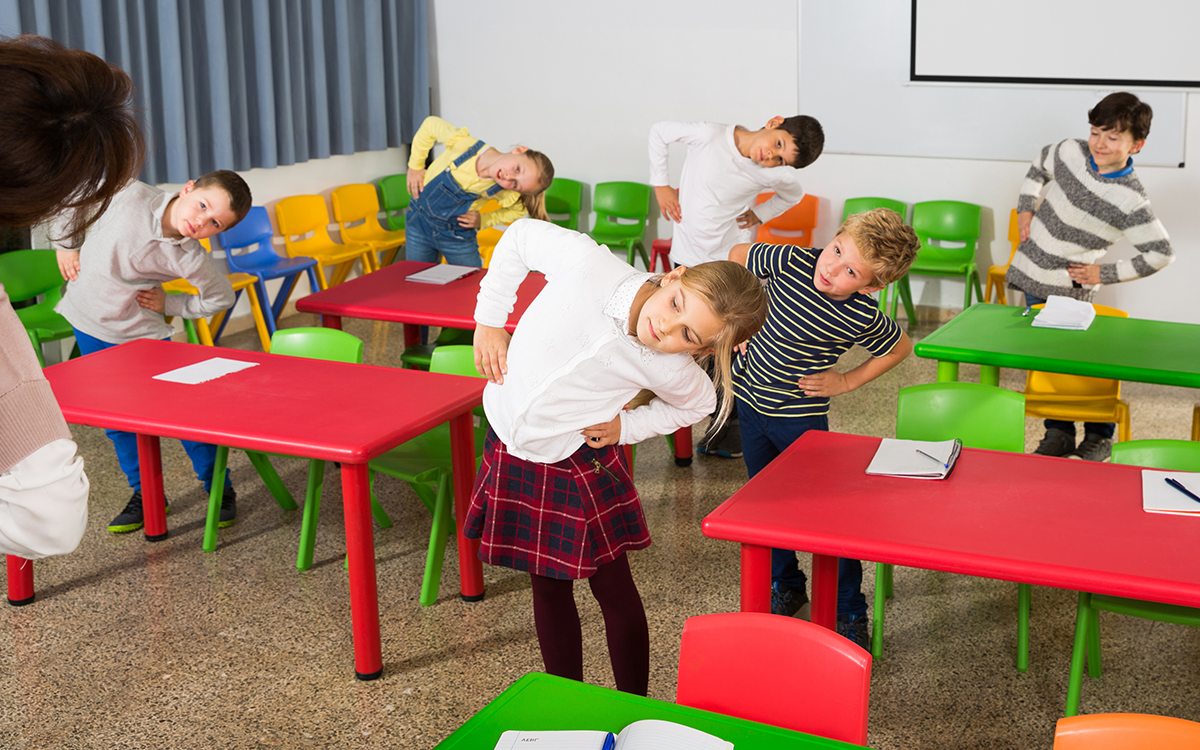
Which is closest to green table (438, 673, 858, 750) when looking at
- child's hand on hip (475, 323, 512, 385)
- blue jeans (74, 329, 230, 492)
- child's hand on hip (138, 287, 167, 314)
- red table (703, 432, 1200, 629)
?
red table (703, 432, 1200, 629)

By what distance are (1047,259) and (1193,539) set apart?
104 inches

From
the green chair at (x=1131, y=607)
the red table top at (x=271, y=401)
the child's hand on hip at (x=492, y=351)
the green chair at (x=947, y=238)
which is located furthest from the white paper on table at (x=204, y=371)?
the green chair at (x=947, y=238)

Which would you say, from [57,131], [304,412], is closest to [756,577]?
[304,412]

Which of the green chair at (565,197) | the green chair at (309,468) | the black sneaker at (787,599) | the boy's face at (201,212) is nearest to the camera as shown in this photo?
the black sneaker at (787,599)

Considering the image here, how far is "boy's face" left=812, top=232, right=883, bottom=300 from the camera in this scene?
8.89 ft

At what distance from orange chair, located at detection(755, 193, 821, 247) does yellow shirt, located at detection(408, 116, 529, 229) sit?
2374 millimetres

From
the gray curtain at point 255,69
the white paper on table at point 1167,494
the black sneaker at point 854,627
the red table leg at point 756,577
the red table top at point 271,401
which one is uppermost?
the gray curtain at point 255,69

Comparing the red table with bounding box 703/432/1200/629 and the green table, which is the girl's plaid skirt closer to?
the red table with bounding box 703/432/1200/629

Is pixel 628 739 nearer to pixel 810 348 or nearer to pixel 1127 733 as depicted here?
pixel 1127 733

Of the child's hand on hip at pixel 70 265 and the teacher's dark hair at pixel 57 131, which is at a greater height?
the teacher's dark hair at pixel 57 131

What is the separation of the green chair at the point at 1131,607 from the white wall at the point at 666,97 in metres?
3.81

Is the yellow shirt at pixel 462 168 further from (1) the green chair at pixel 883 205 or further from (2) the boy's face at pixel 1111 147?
(1) the green chair at pixel 883 205

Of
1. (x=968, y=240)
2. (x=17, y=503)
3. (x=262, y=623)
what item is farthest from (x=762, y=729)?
(x=968, y=240)

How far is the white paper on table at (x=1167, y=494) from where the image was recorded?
91.9 inches
